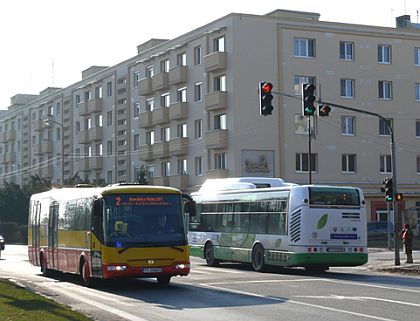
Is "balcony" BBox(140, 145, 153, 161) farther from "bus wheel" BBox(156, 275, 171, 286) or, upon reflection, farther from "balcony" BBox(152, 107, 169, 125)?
"bus wheel" BBox(156, 275, 171, 286)

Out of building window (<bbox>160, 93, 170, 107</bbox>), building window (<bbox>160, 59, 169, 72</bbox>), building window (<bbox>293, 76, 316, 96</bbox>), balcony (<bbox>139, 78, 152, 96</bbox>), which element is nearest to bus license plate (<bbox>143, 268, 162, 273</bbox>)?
building window (<bbox>293, 76, 316, 96</bbox>)

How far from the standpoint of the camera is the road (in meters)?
15.6

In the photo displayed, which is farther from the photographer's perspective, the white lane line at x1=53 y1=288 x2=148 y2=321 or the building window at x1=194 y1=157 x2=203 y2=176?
the building window at x1=194 y1=157 x2=203 y2=176

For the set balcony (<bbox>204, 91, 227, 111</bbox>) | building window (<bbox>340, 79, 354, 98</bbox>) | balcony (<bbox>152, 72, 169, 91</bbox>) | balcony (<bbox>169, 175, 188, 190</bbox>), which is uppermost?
balcony (<bbox>152, 72, 169, 91</bbox>)

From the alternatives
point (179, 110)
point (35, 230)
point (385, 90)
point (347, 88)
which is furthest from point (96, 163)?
point (35, 230)

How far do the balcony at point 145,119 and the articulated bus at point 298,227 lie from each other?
134 ft

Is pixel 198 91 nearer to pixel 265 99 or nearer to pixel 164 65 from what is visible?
pixel 164 65

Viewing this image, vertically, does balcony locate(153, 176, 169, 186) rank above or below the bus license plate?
above

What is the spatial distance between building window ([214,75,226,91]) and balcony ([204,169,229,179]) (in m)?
5.95

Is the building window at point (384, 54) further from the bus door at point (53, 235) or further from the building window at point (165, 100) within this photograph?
the bus door at point (53, 235)

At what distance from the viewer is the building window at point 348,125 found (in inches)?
2509

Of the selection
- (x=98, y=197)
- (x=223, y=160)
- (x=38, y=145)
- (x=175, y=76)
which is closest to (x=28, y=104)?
(x=38, y=145)

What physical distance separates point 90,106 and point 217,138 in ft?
89.1

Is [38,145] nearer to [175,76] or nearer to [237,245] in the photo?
[175,76]
